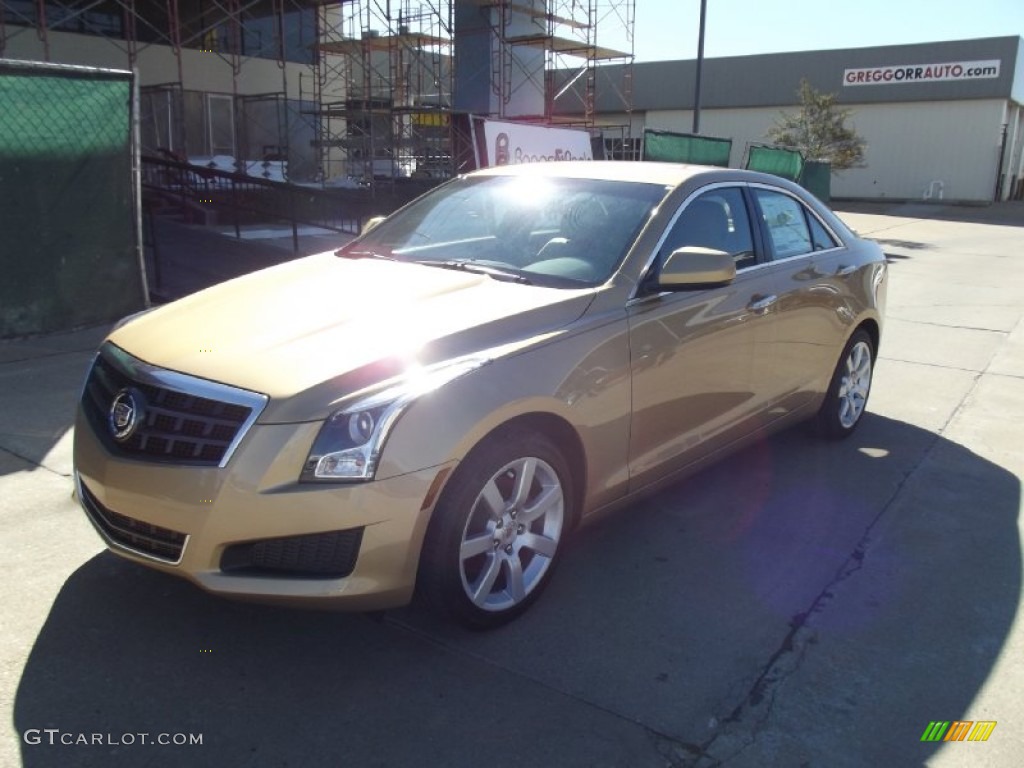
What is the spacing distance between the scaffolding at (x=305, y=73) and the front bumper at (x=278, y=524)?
59.0 feet

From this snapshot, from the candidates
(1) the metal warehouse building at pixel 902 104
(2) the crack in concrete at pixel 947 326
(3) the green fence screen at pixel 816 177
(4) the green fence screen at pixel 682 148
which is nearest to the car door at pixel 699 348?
(2) the crack in concrete at pixel 947 326

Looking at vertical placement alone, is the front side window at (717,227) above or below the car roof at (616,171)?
below

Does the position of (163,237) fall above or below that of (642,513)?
above

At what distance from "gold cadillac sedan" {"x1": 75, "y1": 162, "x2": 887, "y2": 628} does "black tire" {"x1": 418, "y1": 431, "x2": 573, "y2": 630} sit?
0.03ft

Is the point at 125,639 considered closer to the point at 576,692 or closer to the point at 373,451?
the point at 373,451

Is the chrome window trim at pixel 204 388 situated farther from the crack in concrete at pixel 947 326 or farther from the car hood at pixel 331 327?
the crack in concrete at pixel 947 326

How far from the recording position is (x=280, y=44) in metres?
22.7

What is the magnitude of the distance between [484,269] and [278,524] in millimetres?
1624

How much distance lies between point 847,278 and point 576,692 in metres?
3.51

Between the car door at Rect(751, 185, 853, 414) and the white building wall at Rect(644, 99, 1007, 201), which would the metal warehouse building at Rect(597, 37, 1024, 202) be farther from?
the car door at Rect(751, 185, 853, 414)

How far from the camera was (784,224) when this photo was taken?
16.5ft

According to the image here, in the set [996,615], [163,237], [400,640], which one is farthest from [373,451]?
[163,237]

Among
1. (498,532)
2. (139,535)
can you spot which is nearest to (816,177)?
(498,532)

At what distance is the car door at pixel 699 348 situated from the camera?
379 cm
